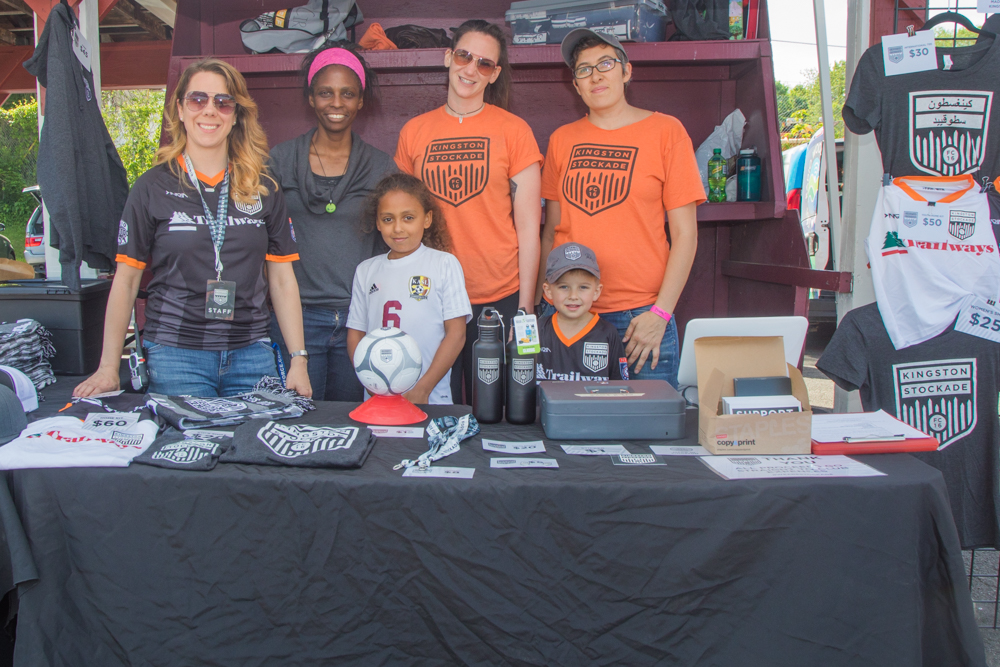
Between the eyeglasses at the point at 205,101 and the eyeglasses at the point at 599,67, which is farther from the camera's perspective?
the eyeglasses at the point at 599,67

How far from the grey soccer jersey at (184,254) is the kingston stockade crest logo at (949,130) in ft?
7.47

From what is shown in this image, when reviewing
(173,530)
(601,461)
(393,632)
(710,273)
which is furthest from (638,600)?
(710,273)

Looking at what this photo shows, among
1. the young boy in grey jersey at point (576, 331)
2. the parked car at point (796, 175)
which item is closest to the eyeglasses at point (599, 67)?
the young boy in grey jersey at point (576, 331)

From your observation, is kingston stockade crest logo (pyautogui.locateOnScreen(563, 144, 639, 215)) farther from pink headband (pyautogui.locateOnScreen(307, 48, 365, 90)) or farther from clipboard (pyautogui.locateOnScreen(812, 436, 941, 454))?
clipboard (pyautogui.locateOnScreen(812, 436, 941, 454))

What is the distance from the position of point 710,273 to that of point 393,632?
114 inches

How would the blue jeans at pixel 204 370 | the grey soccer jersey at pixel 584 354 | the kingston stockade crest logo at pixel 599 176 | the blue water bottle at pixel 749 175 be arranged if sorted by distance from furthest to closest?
the blue water bottle at pixel 749 175
the kingston stockade crest logo at pixel 599 176
the grey soccer jersey at pixel 584 354
the blue jeans at pixel 204 370

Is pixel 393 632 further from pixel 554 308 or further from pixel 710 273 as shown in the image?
pixel 710 273

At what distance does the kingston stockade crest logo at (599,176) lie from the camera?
225cm

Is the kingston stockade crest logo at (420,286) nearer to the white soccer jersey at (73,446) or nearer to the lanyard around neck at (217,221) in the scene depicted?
the lanyard around neck at (217,221)

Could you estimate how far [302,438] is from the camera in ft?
4.79

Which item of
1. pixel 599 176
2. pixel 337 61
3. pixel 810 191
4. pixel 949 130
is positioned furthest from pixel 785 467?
pixel 810 191

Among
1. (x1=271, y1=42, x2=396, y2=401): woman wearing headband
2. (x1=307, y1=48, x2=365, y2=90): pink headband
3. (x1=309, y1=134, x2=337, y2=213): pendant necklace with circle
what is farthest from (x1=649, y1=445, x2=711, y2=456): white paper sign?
(x1=307, y1=48, x2=365, y2=90): pink headband

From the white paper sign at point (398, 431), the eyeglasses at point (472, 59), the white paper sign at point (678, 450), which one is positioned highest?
the eyeglasses at point (472, 59)

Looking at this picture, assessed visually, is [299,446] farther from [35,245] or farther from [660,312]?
[35,245]
